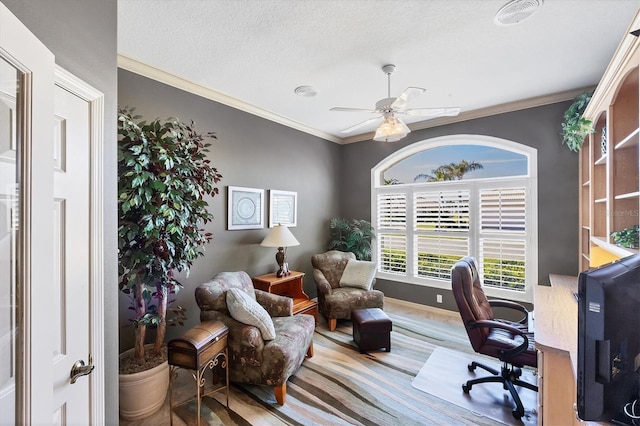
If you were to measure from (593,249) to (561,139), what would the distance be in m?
1.48

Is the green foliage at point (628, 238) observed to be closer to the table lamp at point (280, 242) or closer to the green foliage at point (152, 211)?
the table lamp at point (280, 242)

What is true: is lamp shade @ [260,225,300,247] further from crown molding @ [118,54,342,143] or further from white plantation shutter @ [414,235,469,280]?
white plantation shutter @ [414,235,469,280]

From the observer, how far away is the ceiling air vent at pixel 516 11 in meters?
1.74

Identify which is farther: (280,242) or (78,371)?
(280,242)

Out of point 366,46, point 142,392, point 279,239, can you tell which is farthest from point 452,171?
point 142,392

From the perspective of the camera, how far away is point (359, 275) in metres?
3.88

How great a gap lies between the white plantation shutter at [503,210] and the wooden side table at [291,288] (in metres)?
2.65

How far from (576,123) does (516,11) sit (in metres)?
1.68

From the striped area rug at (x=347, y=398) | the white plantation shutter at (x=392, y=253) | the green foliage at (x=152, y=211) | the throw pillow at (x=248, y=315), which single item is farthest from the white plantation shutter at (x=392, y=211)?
the green foliage at (x=152, y=211)

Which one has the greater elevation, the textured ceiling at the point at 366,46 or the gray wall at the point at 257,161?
the textured ceiling at the point at 366,46

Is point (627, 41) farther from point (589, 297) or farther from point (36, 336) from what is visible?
point (36, 336)

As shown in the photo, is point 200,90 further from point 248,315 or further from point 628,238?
point 628,238

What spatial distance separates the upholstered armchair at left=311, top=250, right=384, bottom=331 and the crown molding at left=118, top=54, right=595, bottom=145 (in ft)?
6.96

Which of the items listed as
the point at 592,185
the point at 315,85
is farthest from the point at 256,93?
the point at 592,185
